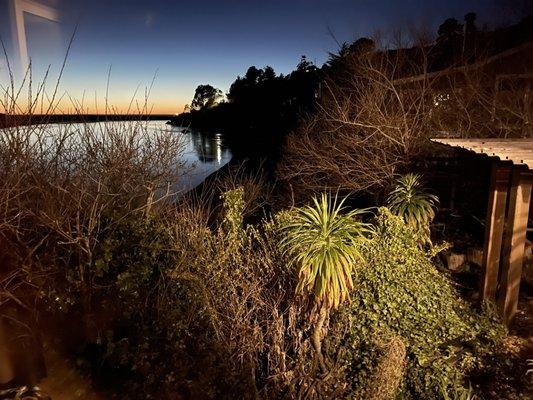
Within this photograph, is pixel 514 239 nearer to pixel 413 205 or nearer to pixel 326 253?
pixel 413 205

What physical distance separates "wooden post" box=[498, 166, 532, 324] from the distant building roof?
305mm

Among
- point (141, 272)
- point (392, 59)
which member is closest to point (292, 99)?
point (392, 59)

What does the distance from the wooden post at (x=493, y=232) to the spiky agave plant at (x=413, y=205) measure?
1.36 meters

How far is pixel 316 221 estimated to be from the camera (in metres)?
5.55

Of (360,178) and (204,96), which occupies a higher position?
(204,96)

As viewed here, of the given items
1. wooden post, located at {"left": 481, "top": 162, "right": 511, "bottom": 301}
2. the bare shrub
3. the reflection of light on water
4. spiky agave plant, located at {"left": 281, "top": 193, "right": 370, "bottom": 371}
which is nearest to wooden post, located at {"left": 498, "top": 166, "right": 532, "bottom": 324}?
→ wooden post, located at {"left": 481, "top": 162, "right": 511, "bottom": 301}

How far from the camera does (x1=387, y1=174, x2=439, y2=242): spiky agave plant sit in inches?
311

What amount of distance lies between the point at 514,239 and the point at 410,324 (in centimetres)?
206

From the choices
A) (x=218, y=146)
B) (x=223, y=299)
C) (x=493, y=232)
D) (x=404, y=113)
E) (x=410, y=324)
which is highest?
(x=404, y=113)

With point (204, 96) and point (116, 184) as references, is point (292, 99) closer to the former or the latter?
point (116, 184)

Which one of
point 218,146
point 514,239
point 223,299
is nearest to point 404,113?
point 514,239

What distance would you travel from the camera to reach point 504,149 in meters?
5.64

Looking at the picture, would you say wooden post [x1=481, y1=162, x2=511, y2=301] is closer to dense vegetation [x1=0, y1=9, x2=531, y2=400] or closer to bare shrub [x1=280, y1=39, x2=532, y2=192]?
dense vegetation [x1=0, y1=9, x2=531, y2=400]

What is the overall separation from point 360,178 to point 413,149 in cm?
169
